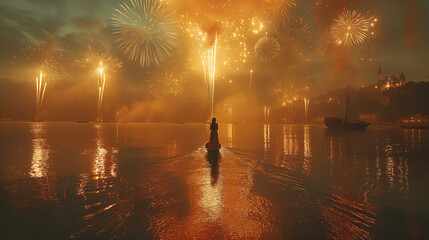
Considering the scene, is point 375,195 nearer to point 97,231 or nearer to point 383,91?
point 97,231

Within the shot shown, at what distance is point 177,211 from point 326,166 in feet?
26.4

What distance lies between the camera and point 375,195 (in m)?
5.98

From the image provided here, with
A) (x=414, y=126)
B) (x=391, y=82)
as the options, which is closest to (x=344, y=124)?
(x=414, y=126)

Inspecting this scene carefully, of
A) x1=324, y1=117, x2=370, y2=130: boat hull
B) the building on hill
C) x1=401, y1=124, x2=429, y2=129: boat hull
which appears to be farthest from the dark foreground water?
the building on hill

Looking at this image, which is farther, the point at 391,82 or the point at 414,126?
the point at 391,82

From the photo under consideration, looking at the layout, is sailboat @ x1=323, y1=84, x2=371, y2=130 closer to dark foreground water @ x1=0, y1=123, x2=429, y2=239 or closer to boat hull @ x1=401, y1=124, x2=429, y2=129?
boat hull @ x1=401, y1=124, x2=429, y2=129

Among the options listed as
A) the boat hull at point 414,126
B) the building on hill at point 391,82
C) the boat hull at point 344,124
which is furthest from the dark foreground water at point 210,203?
the building on hill at point 391,82

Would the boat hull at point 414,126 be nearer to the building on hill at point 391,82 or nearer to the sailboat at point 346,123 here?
the sailboat at point 346,123

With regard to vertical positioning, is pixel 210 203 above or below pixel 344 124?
below

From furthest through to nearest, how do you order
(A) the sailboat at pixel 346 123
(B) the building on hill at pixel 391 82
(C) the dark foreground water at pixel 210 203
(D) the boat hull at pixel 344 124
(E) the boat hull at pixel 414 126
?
(B) the building on hill at pixel 391 82 → (E) the boat hull at pixel 414 126 → (D) the boat hull at pixel 344 124 → (A) the sailboat at pixel 346 123 → (C) the dark foreground water at pixel 210 203

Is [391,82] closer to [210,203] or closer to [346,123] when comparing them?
[346,123]

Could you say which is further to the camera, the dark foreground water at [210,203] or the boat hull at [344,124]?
the boat hull at [344,124]

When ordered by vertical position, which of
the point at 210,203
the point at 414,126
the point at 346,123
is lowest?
the point at 210,203

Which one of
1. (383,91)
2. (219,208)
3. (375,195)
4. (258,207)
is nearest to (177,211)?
(219,208)
